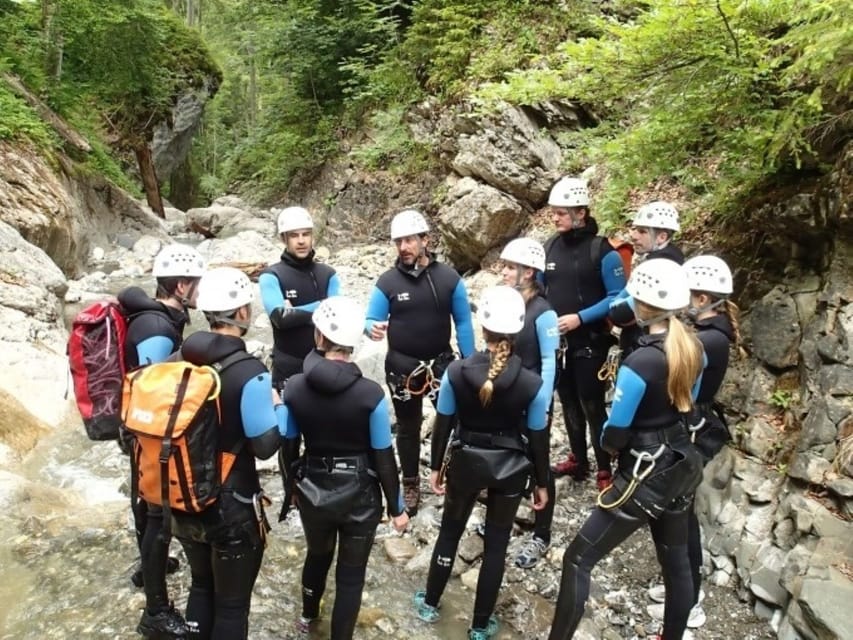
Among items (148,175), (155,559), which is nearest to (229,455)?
(155,559)

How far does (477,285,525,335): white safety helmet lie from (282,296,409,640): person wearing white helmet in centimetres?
74

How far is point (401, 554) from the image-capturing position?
5.06 metres

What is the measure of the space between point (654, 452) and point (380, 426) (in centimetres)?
157

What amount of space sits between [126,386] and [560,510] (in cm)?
395

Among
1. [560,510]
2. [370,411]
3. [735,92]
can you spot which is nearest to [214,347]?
[370,411]

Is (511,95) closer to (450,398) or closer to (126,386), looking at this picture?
(450,398)

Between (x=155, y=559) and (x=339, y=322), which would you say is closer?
(x=339, y=322)

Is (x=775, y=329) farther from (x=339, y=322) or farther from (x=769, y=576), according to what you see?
(x=339, y=322)

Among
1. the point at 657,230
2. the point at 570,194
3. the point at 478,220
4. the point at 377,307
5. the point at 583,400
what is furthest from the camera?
the point at 478,220

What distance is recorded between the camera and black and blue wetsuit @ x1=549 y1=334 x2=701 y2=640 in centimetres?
331

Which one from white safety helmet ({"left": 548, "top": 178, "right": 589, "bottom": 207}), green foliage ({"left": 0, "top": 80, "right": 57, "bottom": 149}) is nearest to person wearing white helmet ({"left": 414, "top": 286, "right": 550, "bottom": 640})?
white safety helmet ({"left": 548, "top": 178, "right": 589, "bottom": 207})

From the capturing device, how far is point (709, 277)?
12.7 feet

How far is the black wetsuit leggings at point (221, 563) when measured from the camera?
10.3 feet

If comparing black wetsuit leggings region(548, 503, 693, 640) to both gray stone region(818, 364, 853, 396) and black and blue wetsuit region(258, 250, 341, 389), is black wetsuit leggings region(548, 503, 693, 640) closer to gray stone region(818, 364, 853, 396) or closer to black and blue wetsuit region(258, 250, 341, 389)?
gray stone region(818, 364, 853, 396)
